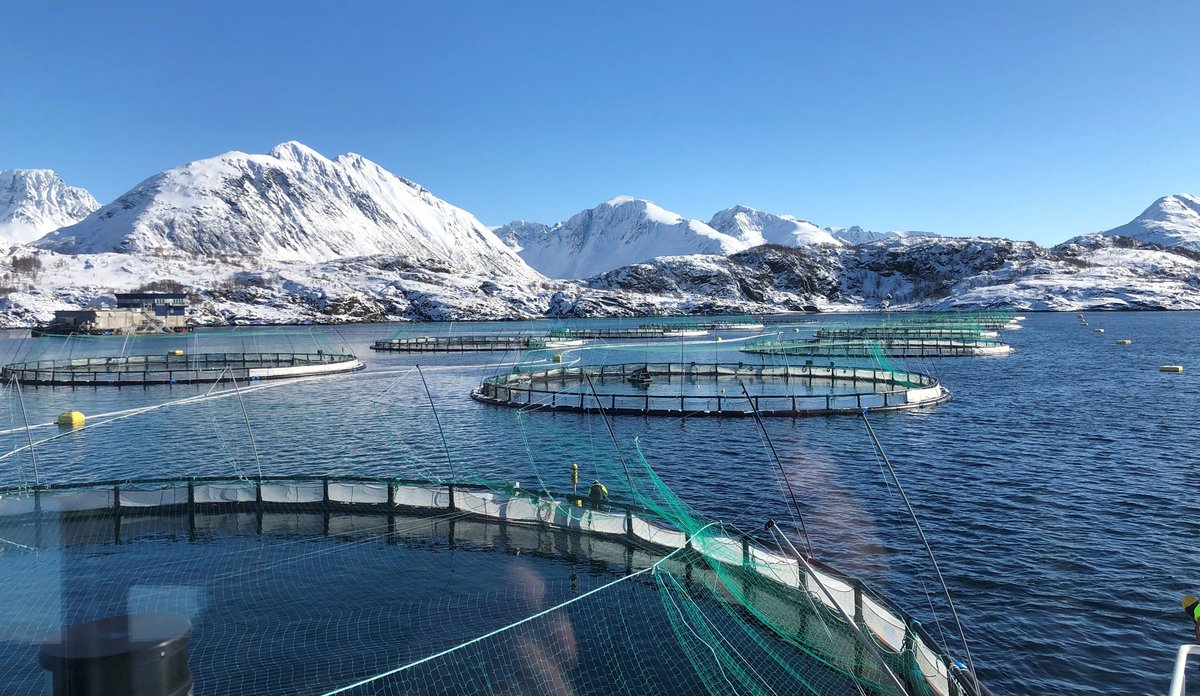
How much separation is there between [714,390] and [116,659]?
62.3 meters

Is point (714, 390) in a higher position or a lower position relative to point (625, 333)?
lower

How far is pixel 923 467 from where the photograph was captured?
37812 mm

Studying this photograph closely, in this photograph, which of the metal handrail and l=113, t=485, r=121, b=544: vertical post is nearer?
the metal handrail

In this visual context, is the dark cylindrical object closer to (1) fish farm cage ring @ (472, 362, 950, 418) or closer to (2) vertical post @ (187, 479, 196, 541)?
(2) vertical post @ (187, 479, 196, 541)

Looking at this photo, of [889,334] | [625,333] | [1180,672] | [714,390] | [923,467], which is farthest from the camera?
[625,333]

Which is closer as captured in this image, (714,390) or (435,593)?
(435,593)

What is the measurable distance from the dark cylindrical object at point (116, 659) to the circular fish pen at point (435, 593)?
388 cm

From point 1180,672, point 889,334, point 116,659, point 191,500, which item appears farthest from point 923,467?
point 889,334

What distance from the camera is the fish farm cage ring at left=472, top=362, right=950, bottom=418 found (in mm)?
55375

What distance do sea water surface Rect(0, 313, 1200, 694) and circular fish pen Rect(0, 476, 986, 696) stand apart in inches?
171

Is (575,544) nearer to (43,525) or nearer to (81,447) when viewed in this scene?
(43,525)

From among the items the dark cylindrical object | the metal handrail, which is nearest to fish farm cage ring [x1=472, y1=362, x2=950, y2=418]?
the metal handrail

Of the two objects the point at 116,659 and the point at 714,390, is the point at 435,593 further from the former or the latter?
the point at 714,390

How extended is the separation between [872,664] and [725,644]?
327cm
